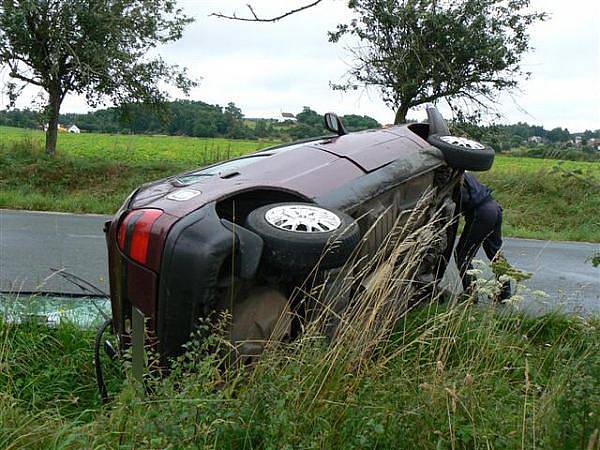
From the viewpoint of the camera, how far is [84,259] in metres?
7.37

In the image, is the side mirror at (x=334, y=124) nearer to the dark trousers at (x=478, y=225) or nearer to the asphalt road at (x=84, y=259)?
the dark trousers at (x=478, y=225)

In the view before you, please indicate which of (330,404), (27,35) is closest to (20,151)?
(27,35)

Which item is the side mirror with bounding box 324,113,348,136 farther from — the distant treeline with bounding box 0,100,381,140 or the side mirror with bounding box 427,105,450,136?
the distant treeline with bounding box 0,100,381,140

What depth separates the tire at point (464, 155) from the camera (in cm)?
423

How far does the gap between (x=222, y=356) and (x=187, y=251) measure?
51 centimetres

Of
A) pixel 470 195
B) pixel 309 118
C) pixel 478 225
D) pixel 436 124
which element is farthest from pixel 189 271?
pixel 309 118

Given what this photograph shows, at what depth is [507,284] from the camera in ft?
13.0

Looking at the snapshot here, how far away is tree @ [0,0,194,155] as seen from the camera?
14.0 metres

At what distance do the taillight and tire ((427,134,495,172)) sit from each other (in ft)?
6.90

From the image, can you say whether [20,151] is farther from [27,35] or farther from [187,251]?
[187,251]

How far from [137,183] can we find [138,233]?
11.4 metres

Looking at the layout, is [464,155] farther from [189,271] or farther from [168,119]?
[168,119]

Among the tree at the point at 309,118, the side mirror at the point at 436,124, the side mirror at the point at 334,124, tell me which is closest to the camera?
the side mirror at the point at 436,124

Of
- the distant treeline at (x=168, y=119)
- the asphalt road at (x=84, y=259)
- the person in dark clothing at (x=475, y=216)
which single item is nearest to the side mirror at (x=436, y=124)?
the person in dark clothing at (x=475, y=216)
